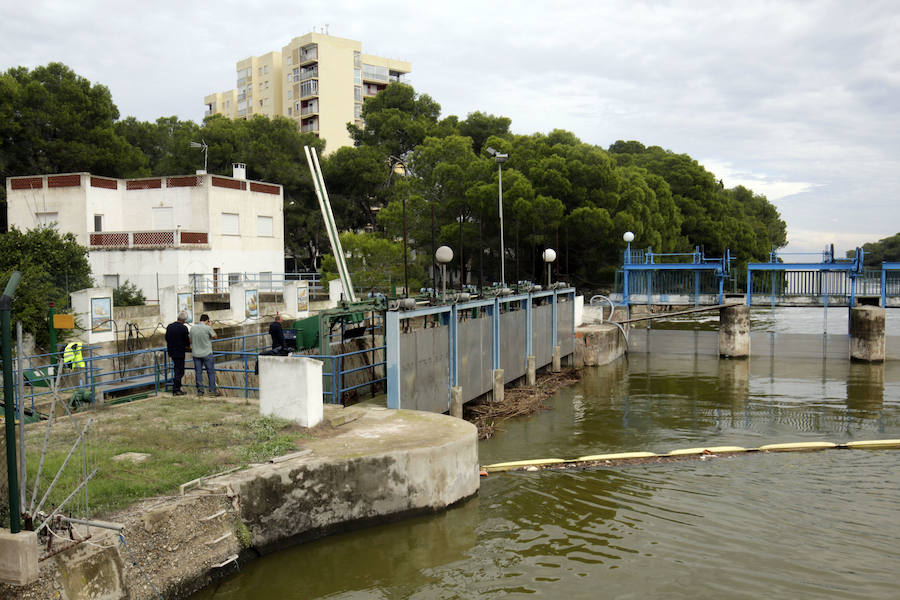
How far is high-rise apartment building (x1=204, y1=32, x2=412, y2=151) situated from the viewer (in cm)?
6794

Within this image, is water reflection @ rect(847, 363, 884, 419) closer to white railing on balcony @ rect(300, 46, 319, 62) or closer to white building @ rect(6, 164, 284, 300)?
white building @ rect(6, 164, 284, 300)

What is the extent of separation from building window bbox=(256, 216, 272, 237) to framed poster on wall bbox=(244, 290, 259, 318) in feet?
39.7

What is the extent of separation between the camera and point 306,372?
11227 mm

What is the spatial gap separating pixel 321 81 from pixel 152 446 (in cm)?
6182

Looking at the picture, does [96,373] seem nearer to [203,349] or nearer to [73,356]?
[73,356]

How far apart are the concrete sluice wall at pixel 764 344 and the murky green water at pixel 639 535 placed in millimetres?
13358

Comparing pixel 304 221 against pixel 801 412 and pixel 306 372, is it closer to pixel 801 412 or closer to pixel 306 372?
pixel 801 412

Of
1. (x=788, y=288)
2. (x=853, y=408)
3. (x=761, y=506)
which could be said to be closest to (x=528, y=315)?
(x=853, y=408)

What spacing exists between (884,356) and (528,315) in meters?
15.8

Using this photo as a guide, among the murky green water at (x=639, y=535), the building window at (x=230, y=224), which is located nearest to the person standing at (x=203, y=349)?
the murky green water at (x=639, y=535)

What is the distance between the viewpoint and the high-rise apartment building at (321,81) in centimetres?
6794

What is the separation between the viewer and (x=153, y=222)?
33500 millimetres

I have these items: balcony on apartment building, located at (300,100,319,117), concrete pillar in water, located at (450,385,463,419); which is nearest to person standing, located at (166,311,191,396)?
concrete pillar in water, located at (450,385,463,419)

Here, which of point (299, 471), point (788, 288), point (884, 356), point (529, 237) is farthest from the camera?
point (529, 237)
